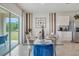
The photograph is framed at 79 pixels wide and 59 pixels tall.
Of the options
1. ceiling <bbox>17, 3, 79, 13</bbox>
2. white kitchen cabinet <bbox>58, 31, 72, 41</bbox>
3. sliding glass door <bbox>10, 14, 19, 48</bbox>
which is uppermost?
ceiling <bbox>17, 3, 79, 13</bbox>

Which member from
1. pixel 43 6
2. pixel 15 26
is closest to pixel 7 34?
pixel 15 26

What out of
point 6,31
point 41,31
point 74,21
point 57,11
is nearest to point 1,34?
point 6,31

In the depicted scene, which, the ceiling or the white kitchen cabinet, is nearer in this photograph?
the ceiling

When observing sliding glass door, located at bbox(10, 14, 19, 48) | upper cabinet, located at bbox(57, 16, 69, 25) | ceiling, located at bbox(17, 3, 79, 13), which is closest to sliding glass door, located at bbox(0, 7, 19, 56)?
Answer: sliding glass door, located at bbox(10, 14, 19, 48)

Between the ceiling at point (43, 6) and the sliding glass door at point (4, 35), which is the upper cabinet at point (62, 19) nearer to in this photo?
the ceiling at point (43, 6)

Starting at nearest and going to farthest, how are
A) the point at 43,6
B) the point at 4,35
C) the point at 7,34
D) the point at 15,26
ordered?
the point at 43,6, the point at 15,26, the point at 4,35, the point at 7,34

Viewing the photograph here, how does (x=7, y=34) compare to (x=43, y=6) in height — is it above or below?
below

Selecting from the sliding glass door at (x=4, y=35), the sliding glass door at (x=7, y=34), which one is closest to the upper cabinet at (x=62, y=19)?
the sliding glass door at (x=7, y=34)

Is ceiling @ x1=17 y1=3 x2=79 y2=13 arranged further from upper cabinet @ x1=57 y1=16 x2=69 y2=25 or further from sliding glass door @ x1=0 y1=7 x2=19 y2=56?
sliding glass door @ x1=0 y1=7 x2=19 y2=56

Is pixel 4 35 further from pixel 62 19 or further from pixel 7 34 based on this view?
pixel 62 19

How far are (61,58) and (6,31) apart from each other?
336 cm

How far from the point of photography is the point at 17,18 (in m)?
3.47

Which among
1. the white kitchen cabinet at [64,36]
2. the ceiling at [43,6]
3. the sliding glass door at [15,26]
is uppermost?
the ceiling at [43,6]

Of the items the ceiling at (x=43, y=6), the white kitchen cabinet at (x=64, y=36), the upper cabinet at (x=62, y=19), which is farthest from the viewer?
the white kitchen cabinet at (x=64, y=36)
